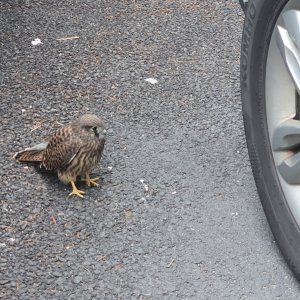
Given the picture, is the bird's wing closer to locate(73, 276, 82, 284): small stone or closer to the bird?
the bird

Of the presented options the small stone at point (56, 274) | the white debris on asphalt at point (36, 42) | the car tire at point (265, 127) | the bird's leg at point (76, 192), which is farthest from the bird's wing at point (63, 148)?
the white debris on asphalt at point (36, 42)

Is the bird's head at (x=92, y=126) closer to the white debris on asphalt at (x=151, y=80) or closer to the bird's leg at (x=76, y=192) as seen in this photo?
the bird's leg at (x=76, y=192)

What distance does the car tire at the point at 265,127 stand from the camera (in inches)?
134

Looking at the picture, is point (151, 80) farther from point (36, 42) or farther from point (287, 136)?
point (287, 136)

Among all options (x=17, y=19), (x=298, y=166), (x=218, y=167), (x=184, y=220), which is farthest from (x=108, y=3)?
(x=298, y=166)

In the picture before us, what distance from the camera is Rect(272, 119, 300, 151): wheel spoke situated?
3418 millimetres

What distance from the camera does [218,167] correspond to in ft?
14.1

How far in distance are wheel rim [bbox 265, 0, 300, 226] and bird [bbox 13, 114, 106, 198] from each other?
976mm

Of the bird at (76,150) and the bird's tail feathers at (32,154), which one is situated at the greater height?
the bird at (76,150)

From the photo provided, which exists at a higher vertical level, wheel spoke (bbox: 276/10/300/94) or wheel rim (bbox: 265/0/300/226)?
wheel spoke (bbox: 276/10/300/94)

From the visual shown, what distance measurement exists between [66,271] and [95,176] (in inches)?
31.2

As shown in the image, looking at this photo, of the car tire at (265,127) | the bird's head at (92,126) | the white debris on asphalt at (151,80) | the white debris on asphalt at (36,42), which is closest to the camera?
the car tire at (265,127)

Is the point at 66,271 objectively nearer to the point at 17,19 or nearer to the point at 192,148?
the point at 192,148

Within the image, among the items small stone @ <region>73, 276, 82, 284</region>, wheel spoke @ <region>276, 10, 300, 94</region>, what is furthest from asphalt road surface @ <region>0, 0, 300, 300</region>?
wheel spoke @ <region>276, 10, 300, 94</region>
